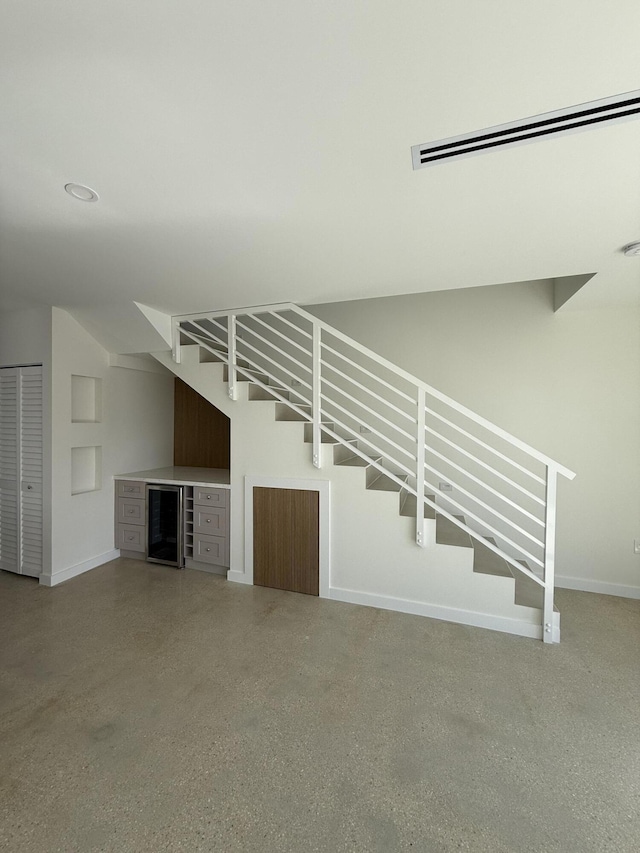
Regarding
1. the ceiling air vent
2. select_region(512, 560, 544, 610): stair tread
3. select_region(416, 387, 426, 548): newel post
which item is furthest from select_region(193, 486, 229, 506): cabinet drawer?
the ceiling air vent

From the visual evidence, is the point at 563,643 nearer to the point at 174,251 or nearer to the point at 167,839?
the point at 167,839

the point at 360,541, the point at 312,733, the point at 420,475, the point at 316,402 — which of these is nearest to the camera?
the point at 312,733

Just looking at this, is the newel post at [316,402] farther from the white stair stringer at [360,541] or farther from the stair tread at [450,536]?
the stair tread at [450,536]

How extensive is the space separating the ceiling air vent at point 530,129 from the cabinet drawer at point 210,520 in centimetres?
323

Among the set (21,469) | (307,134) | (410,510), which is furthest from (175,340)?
(307,134)

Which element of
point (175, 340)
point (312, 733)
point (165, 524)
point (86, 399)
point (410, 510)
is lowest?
point (312, 733)

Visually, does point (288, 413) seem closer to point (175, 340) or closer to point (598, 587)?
point (175, 340)

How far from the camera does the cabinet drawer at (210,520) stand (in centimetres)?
384

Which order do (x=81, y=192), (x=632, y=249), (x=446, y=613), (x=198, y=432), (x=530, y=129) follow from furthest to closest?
(x=198, y=432)
(x=446, y=613)
(x=632, y=249)
(x=81, y=192)
(x=530, y=129)

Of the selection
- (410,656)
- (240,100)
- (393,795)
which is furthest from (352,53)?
(410,656)

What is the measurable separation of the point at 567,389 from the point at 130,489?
442 centimetres

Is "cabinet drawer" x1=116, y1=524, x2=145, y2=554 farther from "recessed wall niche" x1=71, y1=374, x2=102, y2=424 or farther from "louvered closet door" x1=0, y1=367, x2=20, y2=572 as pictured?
"recessed wall niche" x1=71, y1=374, x2=102, y2=424

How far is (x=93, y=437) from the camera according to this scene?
4.09 meters

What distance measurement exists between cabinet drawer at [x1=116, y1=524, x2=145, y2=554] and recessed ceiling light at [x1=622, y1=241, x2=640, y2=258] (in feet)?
15.1
